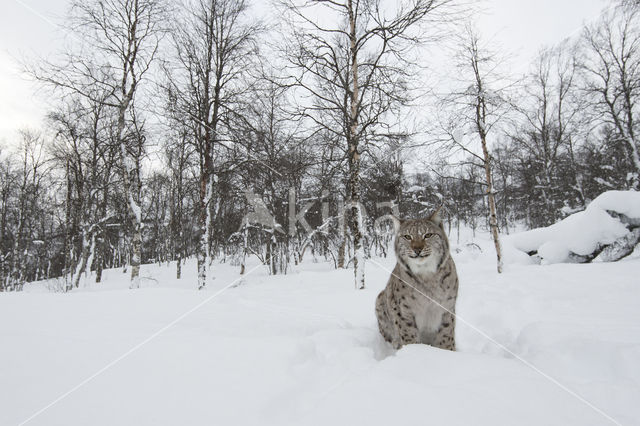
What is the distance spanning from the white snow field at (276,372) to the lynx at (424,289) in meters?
0.61

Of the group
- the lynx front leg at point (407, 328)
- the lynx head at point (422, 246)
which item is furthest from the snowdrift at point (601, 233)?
the lynx front leg at point (407, 328)

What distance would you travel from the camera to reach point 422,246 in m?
3.16

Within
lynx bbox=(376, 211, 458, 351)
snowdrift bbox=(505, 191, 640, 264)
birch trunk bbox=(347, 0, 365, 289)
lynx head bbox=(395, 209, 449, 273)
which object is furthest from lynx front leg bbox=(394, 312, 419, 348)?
snowdrift bbox=(505, 191, 640, 264)

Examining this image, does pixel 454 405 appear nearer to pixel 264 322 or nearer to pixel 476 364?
pixel 476 364

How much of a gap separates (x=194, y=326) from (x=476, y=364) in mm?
2833

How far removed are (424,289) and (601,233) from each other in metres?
11.3

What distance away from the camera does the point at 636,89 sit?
53.8 feet

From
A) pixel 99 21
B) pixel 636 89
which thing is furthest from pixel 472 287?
pixel 636 89

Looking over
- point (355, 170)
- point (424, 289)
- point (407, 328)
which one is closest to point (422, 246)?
point (424, 289)

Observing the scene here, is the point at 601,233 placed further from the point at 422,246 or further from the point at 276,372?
the point at 276,372

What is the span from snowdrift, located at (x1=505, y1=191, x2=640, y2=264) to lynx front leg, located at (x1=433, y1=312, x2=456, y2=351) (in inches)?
425

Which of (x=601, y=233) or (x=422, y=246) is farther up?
(x=601, y=233)

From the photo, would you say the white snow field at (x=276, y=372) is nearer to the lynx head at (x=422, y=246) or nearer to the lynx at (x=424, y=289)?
the lynx at (x=424, y=289)

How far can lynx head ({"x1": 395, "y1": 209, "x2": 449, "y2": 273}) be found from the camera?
125 inches
